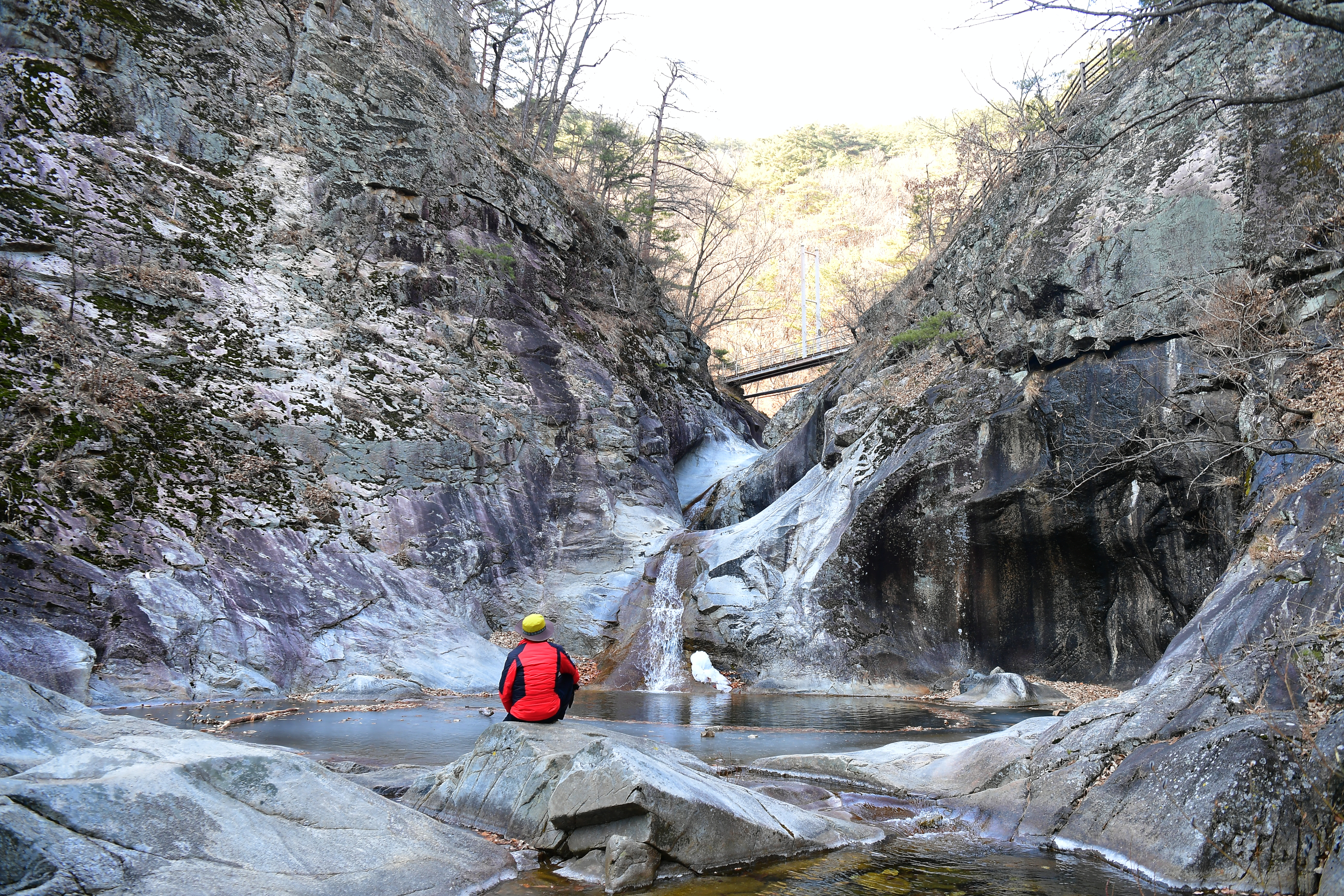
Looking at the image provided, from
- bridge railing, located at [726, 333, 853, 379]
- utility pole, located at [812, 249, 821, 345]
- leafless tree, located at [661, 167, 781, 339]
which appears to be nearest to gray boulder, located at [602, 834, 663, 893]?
bridge railing, located at [726, 333, 853, 379]

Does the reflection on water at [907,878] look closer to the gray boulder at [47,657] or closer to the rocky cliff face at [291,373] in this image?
the gray boulder at [47,657]

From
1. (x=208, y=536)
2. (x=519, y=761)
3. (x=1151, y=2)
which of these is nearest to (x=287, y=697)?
(x=208, y=536)

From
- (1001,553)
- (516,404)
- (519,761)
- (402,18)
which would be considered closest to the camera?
(519,761)

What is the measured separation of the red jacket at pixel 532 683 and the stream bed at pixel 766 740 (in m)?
1.56

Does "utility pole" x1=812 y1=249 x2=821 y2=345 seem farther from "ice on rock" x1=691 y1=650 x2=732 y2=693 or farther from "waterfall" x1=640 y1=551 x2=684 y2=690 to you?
"ice on rock" x1=691 y1=650 x2=732 y2=693

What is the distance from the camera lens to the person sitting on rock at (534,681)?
6484 mm

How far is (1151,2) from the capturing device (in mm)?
6391

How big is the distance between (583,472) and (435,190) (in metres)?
9.57

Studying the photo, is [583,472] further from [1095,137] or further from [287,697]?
[1095,137]

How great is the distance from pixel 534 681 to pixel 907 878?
3.14 meters

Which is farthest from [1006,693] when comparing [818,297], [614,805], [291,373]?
[818,297]

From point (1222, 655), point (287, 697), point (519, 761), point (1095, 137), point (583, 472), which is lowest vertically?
point (287, 697)

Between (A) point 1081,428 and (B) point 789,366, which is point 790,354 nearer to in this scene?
(B) point 789,366

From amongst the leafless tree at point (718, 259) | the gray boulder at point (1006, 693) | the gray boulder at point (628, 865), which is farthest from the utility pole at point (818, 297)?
the gray boulder at point (628, 865)
